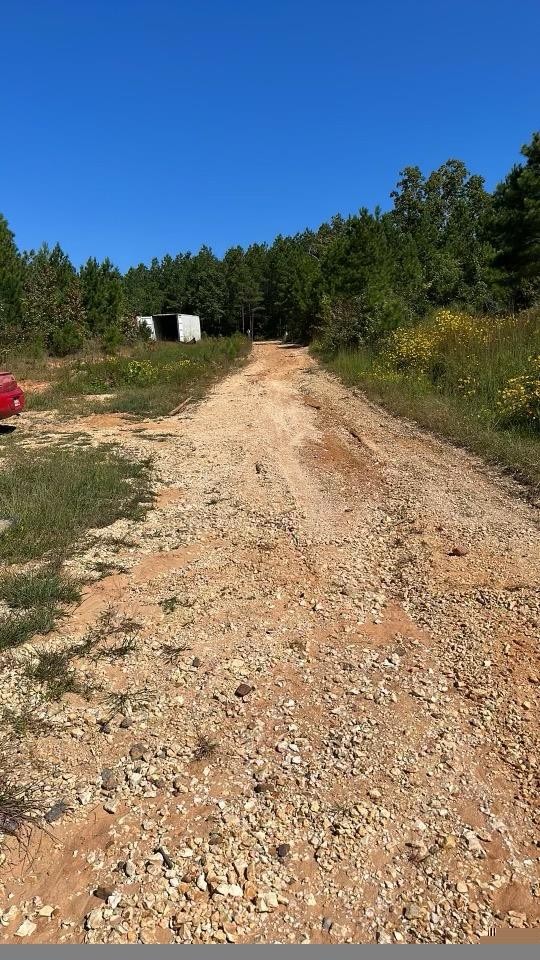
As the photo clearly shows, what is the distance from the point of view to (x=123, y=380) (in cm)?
1716

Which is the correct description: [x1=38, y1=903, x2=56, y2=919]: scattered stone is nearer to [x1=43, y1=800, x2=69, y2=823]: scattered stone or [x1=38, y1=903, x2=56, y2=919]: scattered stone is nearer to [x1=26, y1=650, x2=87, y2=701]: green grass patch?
[x1=43, y1=800, x2=69, y2=823]: scattered stone

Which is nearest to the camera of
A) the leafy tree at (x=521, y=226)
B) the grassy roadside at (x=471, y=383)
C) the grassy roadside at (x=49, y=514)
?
the grassy roadside at (x=49, y=514)

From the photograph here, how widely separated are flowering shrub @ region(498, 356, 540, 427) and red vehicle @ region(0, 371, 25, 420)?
8.34 m

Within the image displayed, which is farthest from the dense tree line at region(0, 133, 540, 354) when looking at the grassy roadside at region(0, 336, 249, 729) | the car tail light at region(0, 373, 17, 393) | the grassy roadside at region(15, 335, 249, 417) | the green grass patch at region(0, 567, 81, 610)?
the green grass patch at region(0, 567, 81, 610)

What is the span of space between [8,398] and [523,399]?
8.59 meters

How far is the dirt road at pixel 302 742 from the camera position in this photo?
1951 millimetres

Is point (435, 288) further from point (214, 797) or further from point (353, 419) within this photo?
point (214, 797)

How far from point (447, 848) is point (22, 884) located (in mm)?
1593

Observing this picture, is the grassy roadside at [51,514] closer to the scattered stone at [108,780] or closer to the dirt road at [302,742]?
the dirt road at [302,742]

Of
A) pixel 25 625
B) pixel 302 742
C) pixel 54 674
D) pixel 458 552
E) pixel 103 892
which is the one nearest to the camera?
pixel 103 892

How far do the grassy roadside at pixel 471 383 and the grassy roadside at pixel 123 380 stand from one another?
203 inches

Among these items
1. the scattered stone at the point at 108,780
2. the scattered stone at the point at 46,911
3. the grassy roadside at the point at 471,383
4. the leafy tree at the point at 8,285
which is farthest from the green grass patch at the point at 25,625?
the leafy tree at the point at 8,285

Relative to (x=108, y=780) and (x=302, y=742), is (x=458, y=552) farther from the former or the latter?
(x=108, y=780)

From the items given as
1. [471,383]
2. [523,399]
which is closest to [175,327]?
[471,383]
